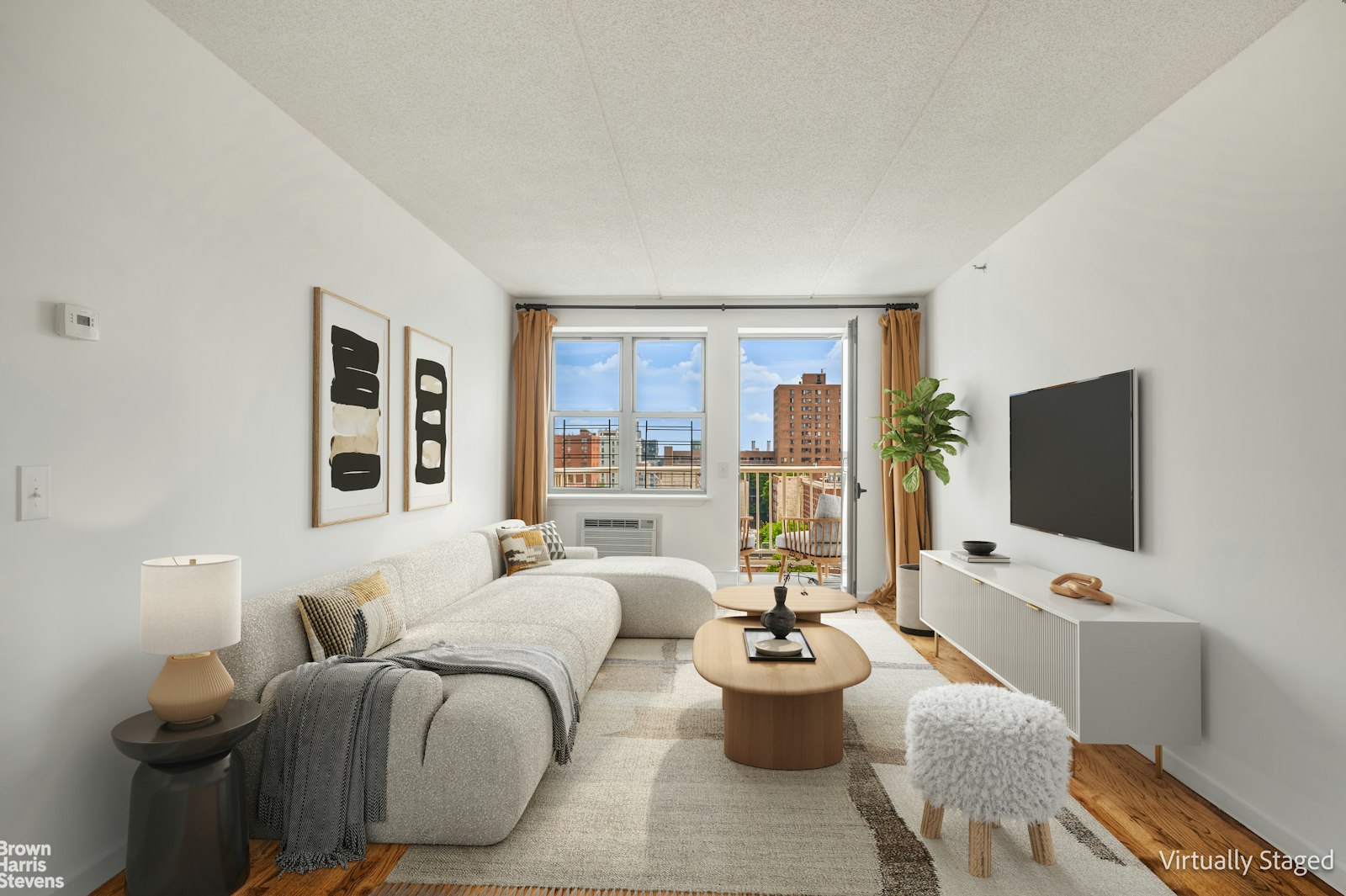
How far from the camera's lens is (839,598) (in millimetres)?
3873

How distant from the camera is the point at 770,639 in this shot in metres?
3.04

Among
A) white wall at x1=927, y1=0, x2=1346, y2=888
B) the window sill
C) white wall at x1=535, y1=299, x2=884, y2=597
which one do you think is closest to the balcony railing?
white wall at x1=535, y1=299, x2=884, y2=597

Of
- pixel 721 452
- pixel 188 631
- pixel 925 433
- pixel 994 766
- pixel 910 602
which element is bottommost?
pixel 910 602

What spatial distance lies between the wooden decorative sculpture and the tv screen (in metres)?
0.23

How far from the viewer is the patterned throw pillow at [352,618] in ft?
8.36

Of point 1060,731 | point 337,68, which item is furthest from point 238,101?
point 1060,731

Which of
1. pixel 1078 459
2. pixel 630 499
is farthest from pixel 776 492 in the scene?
pixel 1078 459

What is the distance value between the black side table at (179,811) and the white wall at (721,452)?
4227mm

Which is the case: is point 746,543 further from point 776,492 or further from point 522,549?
point 522,549

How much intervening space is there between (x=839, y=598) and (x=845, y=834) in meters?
1.78

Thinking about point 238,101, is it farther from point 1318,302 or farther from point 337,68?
point 1318,302

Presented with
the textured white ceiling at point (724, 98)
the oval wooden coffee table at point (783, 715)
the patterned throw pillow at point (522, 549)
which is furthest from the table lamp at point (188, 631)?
the patterned throw pillow at point (522, 549)

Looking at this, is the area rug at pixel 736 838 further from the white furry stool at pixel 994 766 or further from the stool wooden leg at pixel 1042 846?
the white furry stool at pixel 994 766

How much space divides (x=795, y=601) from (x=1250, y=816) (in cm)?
199
